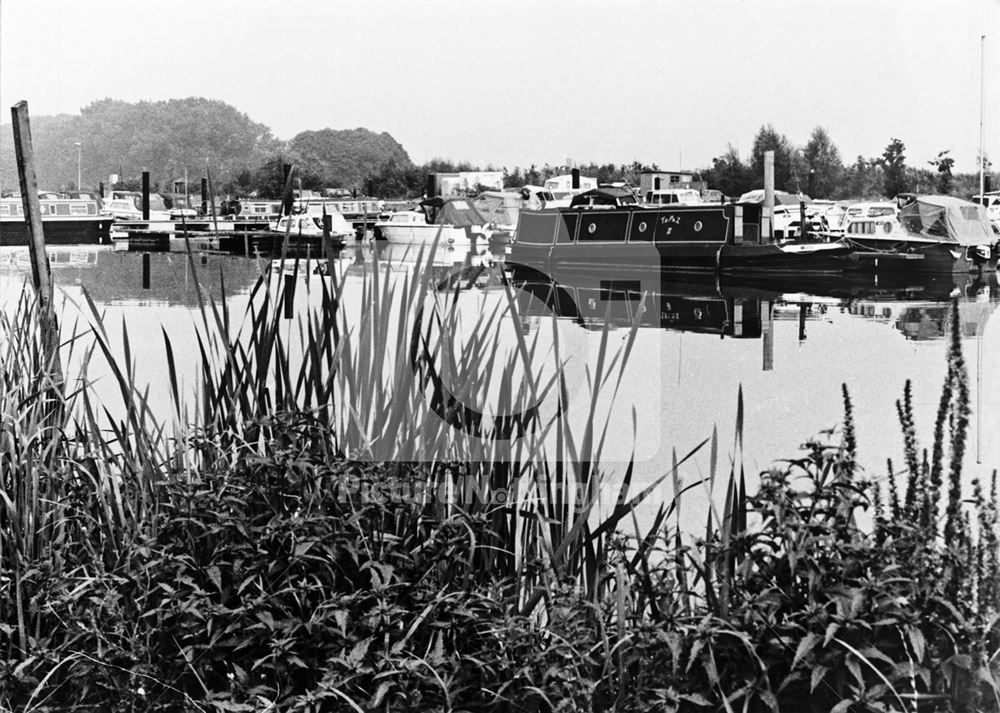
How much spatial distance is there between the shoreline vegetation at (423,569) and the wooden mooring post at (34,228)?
27 centimetres

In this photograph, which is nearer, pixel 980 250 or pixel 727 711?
pixel 727 711

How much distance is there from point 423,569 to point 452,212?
3.77 feet

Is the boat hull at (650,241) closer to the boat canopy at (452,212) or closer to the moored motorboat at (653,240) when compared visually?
the moored motorboat at (653,240)

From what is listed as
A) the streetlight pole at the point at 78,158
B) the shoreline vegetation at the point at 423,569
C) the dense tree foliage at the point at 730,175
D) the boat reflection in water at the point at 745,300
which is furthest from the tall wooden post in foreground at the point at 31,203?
the dense tree foliage at the point at 730,175

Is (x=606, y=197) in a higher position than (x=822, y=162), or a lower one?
lower

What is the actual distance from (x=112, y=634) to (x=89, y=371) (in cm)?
107

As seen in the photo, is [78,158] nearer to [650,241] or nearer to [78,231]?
[78,231]

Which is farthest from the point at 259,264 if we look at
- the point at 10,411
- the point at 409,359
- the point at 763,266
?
the point at 763,266

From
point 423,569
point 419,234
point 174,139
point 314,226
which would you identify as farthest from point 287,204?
point 423,569

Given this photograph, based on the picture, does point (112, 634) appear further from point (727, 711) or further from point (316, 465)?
point (727, 711)

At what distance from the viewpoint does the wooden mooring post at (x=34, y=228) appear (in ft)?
10.2

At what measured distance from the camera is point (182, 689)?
7.91ft

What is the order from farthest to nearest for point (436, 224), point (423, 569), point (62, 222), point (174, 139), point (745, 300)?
point (62, 222) < point (174, 139) < point (745, 300) < point (436, 224) < point (423, 569)

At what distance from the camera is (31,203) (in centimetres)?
326
